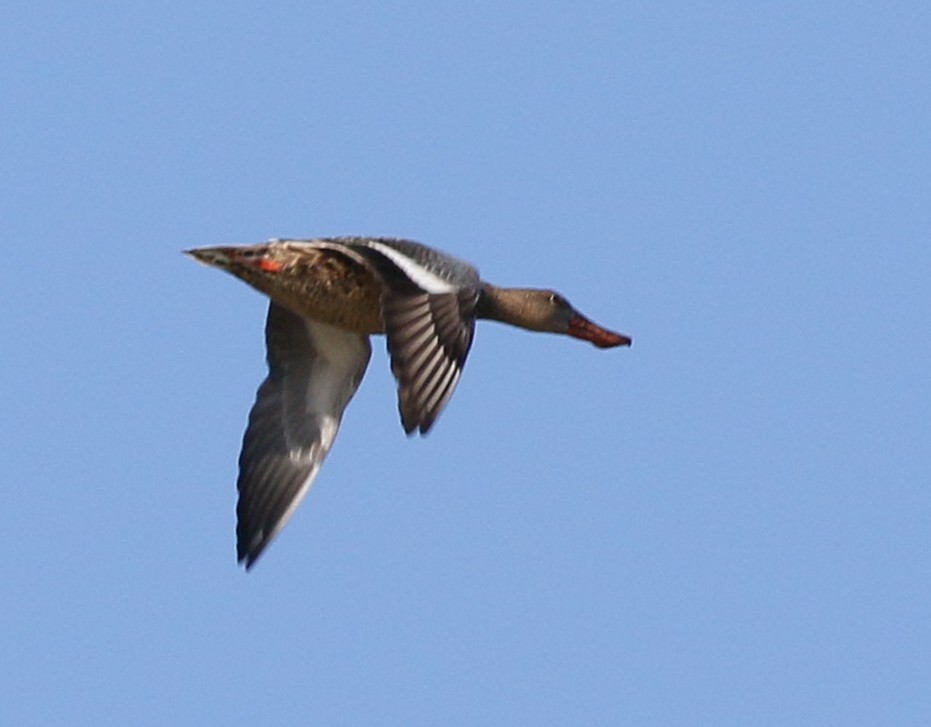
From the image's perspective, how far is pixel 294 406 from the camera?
14.9m

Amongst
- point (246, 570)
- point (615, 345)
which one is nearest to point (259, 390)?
point (246, 570)

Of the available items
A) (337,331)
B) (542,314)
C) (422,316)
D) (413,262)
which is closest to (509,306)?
(542,314)

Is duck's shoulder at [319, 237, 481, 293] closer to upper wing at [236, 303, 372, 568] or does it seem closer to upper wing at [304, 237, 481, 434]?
upper wing at [304, 237, 481, 434]

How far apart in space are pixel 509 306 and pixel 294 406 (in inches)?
70.4

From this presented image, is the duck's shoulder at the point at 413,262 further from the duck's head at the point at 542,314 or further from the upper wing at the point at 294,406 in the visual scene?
the upper wing at the point at 294,406

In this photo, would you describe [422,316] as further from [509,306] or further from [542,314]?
[542,314]

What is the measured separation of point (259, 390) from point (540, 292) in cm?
221

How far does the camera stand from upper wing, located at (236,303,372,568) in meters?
14.6

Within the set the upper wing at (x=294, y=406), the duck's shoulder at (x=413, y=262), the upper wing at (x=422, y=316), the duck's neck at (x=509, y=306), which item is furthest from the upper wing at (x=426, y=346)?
the upper wing at (x=294, y=406)

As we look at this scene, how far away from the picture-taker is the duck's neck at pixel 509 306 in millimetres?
14242

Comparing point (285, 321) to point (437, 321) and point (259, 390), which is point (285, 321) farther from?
point (437, 321)

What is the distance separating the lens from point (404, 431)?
1116 cm

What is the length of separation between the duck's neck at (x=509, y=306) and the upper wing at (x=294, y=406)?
3.72 feet

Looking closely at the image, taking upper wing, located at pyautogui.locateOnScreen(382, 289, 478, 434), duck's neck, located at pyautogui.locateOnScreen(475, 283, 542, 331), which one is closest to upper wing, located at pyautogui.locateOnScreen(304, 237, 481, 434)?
upper wing, located at pyautogui.locateOnScreen(382, 289, 478, 434)
